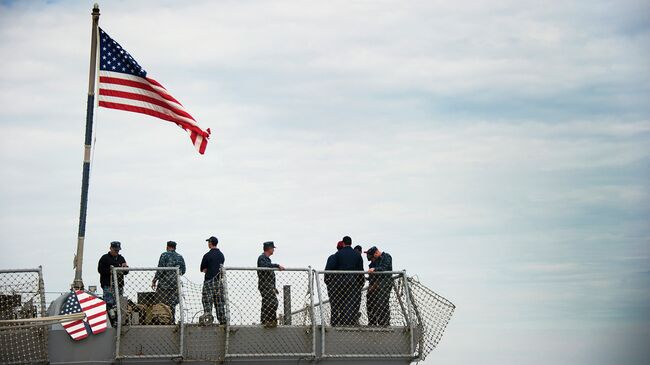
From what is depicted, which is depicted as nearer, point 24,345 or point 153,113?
point 24,345

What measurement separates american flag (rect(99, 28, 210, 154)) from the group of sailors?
8.92 feet

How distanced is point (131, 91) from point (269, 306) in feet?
18.5

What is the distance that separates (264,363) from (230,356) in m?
0.78

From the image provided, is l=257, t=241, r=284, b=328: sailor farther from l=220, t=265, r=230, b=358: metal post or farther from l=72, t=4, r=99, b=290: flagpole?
l=72, t=4, r=99, b=290: flagpole

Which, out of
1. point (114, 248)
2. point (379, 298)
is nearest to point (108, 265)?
point (114, 248)

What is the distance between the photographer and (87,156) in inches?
826

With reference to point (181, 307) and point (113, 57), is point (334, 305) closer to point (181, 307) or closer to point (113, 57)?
point (181, 307)

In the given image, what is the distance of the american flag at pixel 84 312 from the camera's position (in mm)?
19031

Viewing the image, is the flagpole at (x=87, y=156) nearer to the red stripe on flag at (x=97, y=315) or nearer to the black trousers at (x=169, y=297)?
the red stripe on flag at (x=97, y=315)

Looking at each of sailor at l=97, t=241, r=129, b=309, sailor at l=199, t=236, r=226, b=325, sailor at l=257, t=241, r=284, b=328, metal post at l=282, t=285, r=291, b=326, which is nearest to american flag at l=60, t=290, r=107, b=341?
sailor at l=97, t=241, r=129, b=309

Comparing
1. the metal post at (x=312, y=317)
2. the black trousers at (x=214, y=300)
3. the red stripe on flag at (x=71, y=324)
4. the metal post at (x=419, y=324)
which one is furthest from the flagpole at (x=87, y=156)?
the metal post at (x=419, y=324)

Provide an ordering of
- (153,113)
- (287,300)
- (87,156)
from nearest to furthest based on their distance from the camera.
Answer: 1. (287,300)
2. (87,156)
3. (153,113)

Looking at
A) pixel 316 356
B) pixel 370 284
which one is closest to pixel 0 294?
pixel 316 356

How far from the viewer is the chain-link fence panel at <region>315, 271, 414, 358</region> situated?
20.8 meters
